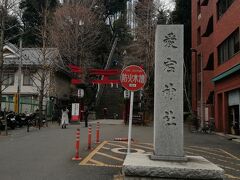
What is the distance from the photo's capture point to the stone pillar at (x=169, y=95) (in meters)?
8.09

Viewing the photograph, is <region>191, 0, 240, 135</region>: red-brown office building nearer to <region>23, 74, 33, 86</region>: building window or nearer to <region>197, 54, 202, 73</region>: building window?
<region>197, 54, 202, 73</region>: building window

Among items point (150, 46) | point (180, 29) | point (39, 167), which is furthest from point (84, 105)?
point (180, 29)

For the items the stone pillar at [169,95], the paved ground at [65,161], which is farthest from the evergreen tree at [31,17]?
the stone pillar at [169,95]

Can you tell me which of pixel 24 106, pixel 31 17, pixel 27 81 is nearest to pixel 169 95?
pixel 24 106

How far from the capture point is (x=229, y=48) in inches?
985

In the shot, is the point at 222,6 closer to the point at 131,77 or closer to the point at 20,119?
the point at 20,119

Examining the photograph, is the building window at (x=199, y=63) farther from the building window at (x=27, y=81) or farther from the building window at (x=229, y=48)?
→ the building window at (x=27, y=81)

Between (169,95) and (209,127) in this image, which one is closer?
(169,95)

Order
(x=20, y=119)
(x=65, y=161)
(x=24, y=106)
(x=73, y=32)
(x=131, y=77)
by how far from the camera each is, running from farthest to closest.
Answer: (x=73, y=32) < (x=24, y=106) < (x=20, y=119) < (x=65, y=161) < (x=131, y=77)

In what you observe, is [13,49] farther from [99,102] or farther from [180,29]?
[180,29]

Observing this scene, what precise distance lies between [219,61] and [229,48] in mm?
3452

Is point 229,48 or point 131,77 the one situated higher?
point 229,48

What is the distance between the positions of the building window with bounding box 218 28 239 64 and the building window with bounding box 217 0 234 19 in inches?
97.0

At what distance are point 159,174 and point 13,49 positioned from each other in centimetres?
3504
